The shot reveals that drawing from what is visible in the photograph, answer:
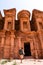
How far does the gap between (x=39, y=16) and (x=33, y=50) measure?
6618 mm

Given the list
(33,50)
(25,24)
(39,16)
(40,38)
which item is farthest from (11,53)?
(39,16)

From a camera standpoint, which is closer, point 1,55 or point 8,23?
point 1,55

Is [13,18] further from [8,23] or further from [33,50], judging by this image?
[33,50]

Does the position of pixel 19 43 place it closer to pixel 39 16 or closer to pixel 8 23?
pixel 8 23

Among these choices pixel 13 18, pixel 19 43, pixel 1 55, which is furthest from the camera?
pixel 13 18

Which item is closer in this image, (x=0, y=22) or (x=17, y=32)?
(x=17, y=32)

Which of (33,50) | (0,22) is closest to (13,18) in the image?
(0,22)

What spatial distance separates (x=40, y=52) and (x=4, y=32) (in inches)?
239

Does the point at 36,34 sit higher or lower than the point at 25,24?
lower

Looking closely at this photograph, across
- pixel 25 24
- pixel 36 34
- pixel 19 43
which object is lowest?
pixel 19 43

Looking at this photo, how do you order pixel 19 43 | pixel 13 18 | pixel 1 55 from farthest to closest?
pixel 13 18
pixel 19 43
pixel 1 55

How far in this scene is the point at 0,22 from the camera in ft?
78.0

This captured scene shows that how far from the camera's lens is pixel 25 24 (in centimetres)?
2320

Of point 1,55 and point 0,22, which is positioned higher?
point 0,22
